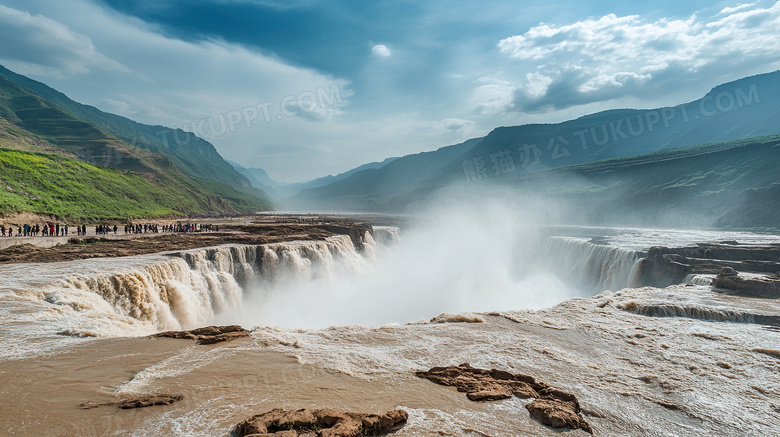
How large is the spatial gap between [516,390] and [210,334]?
895 cm

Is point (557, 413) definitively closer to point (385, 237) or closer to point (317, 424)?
point (317, 424)

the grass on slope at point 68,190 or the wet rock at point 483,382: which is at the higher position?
the grass on slope at point 68,190

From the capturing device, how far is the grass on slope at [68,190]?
133 feet

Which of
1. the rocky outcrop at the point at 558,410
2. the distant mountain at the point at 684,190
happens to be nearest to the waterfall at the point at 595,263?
the rocky outcrop at the point at 558,410

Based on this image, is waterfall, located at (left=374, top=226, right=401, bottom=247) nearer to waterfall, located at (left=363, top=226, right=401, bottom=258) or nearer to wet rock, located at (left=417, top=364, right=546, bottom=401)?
waterfall, located at (left=363, top=226, right=401, bottom=258)

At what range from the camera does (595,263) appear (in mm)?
32719

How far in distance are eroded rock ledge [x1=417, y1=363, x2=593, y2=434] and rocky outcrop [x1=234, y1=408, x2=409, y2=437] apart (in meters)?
2.14

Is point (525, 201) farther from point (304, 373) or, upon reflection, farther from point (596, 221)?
point (304, 373)

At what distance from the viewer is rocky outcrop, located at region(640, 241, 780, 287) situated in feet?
74.1

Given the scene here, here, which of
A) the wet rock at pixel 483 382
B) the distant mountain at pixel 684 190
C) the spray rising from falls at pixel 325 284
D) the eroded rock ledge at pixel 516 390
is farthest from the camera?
the distant mountain at pixel 684 190

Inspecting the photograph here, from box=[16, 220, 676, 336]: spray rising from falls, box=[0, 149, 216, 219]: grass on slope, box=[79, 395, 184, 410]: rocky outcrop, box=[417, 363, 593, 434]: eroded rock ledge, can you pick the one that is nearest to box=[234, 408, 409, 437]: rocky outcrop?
box=[79, 395, 184, 410]: rocky outcrop

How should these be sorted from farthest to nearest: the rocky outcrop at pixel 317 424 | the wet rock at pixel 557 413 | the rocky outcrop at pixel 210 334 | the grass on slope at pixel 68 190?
the grass on slope at pixel 68 190 < the rocky outcrop at pixel 210 334 < the wet rock at pixel 557 413 < the rocky outcrop at pixel 317 424

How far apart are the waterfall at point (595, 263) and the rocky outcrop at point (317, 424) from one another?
1062 inches

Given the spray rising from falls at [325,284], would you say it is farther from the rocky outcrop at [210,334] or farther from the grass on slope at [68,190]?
the grass on slope at [68,190]
